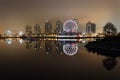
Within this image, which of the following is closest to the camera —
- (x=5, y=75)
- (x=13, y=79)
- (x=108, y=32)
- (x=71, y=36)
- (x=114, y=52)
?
(x=13, y=79)

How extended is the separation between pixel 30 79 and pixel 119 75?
238 inches

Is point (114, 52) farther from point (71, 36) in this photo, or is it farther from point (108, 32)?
point (71, 36)

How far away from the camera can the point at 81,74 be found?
75.5ft

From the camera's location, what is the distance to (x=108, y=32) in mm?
88375

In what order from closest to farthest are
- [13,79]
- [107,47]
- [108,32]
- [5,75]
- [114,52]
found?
1. [13,79]
2. [5,75]
3. [114,52]
4. [107,47]
5. [108,32]

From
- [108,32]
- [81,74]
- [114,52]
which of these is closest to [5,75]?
[81,74]

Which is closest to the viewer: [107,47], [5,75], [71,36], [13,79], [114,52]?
[13,79]

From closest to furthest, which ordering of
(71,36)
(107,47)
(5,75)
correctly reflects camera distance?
(5,75) → (107,47) → (71,36)

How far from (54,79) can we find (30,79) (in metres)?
1.43

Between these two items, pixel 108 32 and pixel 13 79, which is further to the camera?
pixel 108 32

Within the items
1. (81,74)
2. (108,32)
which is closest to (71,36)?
(108,32)

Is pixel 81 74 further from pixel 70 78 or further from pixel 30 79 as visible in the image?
pixel 30 79

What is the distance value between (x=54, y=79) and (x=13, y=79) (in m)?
2.42

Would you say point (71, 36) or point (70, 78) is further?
point (71, 36)
